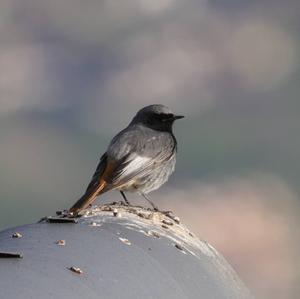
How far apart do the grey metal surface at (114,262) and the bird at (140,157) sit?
102 inches

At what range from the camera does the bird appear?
347 inches

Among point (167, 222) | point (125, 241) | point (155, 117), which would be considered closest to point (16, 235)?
point (125, 241)

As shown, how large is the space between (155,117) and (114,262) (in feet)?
22.2

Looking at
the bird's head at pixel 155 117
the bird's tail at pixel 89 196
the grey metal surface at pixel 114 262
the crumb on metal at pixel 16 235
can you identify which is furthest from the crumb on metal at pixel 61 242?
the bird's head at pixel 155 117

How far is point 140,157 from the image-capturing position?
9672 millimetres

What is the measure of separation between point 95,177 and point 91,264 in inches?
190

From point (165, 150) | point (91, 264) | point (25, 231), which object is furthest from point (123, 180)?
point (91, 264)

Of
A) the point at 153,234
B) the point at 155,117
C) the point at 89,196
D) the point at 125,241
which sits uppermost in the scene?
the point at 155,117

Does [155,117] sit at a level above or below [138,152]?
above

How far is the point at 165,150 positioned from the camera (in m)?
10.3

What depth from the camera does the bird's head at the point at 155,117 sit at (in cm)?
1084

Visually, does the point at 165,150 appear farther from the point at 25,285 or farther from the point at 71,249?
the point at 25,285

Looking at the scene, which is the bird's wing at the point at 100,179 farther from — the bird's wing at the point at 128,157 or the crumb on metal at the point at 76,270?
the crumb on metal at the point at 76,270

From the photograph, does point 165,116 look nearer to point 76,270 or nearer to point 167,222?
point 167,222
